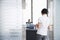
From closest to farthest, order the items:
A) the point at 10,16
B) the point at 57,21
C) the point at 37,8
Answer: the point at 10,16
the point at 57,21
the point at 37,8

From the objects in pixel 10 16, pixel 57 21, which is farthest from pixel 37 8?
pixel 10 16

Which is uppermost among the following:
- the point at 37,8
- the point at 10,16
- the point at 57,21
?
the point at 37,8

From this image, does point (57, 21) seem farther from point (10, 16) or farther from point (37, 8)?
point (37, 8)

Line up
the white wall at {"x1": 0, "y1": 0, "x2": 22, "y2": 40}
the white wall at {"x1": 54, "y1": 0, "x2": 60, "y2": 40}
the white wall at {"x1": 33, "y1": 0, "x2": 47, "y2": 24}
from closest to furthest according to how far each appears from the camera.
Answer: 1. the white wall at {"x1": 0, "y1": 0, "x2": 22, "y2": 40}
2. the white wall at {"x1": 54, "y1": 0, "x2": 60, "y2": 40}
3. the white wall at {"x1": 33, "y1": 0, "x2": 47, "y2": 24}

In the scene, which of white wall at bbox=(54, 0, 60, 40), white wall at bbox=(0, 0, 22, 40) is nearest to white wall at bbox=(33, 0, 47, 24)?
white wall at bbox=(54, 0, 60, 40)

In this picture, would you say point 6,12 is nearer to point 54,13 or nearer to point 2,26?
point 2,26

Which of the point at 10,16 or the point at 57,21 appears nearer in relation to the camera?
the point at 10,16

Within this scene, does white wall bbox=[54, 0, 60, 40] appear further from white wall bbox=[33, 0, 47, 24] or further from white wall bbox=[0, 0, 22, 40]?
white wall bbox=[33, 0, 47, 24]

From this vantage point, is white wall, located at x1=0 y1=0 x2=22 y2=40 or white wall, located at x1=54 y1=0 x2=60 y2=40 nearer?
white wall, located at x1=0 y1=0 x2=22 y2=40

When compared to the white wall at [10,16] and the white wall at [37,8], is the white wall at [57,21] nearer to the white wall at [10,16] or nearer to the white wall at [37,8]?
the white wall at [10,16]

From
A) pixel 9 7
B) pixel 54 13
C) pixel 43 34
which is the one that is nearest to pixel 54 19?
pixel 54 13

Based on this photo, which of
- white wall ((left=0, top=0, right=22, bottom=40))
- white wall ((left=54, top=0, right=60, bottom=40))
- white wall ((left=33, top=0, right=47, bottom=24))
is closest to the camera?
white wall ((left=0, top=0, right=22, bottom=40))

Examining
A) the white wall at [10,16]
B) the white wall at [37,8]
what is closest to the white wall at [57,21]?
the white wall at [10,16]

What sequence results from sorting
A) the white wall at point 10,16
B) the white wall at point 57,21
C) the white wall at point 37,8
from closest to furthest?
the white wall at point 10,16
the white wall at point 57,21
the white wall at point 37,8
